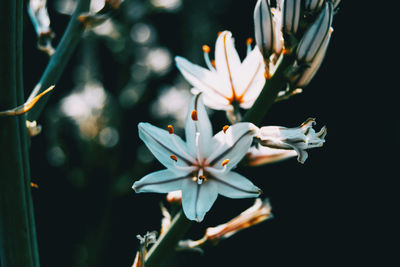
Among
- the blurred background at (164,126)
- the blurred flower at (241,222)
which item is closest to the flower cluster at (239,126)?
the blurred flower at (241,222)

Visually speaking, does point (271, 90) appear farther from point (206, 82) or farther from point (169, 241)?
point (169, 241)

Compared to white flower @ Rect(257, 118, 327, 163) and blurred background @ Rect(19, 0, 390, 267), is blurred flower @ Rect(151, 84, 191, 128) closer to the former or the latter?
blurred background @ Rect(19, 0, 390, 267)

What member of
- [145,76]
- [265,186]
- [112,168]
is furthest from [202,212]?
[265,186]

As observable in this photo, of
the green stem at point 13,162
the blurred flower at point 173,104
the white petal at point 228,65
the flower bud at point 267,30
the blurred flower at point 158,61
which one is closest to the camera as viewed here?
the green stem at point 13,162

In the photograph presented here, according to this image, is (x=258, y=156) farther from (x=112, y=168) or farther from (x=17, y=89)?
(x=112, y=168)

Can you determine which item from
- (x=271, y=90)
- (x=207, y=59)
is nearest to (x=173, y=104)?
(x=207, y=59)

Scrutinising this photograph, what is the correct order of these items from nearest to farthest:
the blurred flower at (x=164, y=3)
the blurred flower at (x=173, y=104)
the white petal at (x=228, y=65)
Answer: the white petal at (x=228, y=65) < the blurred flower at (x=164, y=3) < the blurred flower at (x=173, y=104)

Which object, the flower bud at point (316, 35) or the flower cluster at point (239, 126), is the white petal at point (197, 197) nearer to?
the flower cluster at point (239, 126)

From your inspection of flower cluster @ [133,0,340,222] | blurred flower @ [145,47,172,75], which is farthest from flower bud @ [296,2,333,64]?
blurred flower @ [145,47,172,75]
